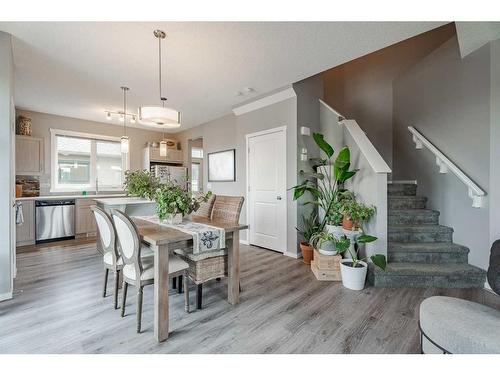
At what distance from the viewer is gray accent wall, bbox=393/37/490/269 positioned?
9.02 ft

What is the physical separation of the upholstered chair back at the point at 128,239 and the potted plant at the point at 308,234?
2391mm

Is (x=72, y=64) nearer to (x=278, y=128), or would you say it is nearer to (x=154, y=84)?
(x=154, y=84)

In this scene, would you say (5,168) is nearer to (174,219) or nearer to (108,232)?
(108,232)

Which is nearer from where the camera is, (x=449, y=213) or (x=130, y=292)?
(x=130, y=292)

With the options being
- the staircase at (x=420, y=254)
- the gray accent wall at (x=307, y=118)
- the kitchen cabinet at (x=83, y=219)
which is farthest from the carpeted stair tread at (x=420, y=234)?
the kitchen cabinet at (x=83, y=219)

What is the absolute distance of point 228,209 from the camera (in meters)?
2.75

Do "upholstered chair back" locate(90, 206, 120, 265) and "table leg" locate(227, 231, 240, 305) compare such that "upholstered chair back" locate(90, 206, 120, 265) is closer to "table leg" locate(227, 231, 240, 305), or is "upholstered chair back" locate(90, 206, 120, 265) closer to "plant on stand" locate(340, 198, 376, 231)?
"table leg" locate(227, 231, 240, 305)

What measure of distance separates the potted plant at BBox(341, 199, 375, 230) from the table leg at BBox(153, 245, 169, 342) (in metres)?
2.24

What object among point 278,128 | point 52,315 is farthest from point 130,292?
point 278,128

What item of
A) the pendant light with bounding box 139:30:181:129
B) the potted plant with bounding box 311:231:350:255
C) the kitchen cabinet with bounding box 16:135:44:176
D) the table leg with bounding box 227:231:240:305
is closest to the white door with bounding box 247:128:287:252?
the potted plant with bounding box 311:231:350:255

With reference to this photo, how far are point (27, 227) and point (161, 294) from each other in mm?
4487

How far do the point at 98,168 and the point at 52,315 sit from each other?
452 centimetres

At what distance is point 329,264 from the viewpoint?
292 cm
